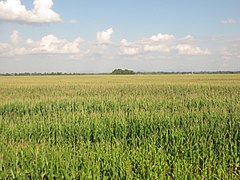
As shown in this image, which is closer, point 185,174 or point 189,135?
point 185,174

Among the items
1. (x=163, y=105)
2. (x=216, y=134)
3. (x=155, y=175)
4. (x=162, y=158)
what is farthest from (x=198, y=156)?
(x=163, y=105)

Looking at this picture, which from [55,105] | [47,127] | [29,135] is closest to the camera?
[29,135]

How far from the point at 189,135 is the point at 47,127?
4243 millimetres

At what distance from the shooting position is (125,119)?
31.2 feet

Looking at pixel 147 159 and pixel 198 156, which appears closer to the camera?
pixel 147 159

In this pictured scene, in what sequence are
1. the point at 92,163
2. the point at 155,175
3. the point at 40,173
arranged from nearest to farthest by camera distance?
the point at 155,175 < the point at 40,173 < the point at 92,163

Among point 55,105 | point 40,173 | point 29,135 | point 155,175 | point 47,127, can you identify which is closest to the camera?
point 155,175

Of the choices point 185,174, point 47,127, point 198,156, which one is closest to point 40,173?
point 185,174

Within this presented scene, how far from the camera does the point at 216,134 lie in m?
7.80

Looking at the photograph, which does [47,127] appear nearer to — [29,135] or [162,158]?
[29,135]

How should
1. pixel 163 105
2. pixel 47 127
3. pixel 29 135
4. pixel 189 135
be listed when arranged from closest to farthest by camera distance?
pixel 189 135
pixel 29 135
pixel 47 127
pixel 163 105

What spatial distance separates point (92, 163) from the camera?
5641 millimetres

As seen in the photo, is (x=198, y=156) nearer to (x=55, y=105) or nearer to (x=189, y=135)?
(x=189, y=135)

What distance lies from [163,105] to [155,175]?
953 cm
